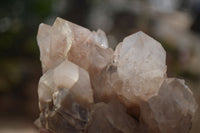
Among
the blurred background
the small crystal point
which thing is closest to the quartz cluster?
the small crystal point

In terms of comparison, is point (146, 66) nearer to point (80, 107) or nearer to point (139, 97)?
point (139, 97)

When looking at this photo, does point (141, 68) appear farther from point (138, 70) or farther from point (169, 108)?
point (169, 108)

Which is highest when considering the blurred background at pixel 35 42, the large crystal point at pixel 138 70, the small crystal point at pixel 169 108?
the large crystal point at pixel 138 70

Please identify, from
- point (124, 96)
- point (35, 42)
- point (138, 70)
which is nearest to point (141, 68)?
point (138, 70)

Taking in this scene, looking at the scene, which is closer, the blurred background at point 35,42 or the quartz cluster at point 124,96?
the quartz cluster at point 124,96

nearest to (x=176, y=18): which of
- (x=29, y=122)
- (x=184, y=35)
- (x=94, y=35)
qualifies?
(x=184, y=35)

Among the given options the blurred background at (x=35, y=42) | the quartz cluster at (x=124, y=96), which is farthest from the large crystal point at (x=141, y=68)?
the blurred background at (x=35, y=42)

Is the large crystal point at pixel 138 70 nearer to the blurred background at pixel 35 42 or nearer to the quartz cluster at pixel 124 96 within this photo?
the quartz cluster at pixel 124 96

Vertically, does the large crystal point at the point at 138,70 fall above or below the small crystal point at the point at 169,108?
above
